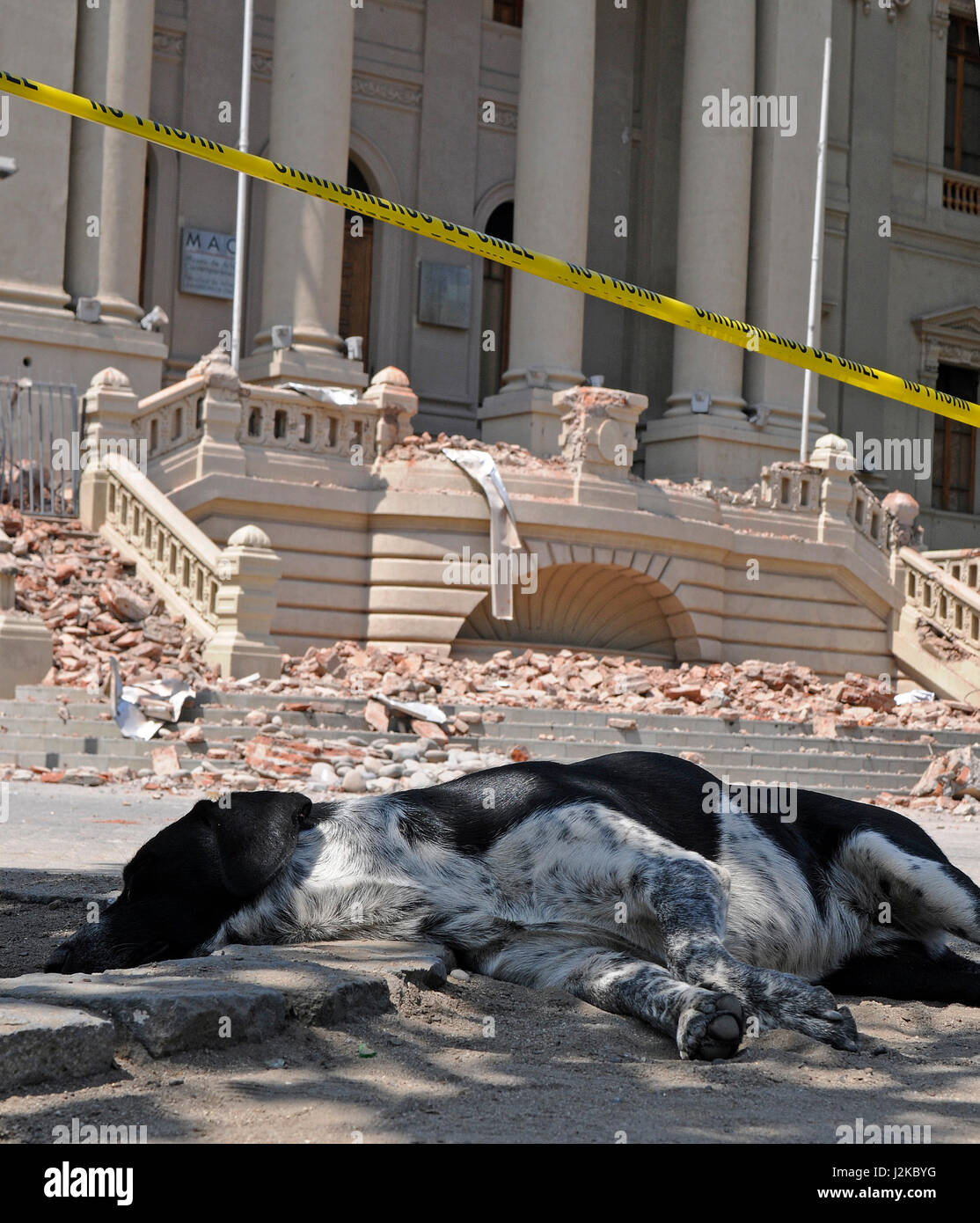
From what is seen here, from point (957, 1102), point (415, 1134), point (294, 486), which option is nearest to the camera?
point (415, 1134)

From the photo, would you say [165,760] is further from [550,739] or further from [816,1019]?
[816,1019]

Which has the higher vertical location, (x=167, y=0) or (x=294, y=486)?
(x=167, y=0)

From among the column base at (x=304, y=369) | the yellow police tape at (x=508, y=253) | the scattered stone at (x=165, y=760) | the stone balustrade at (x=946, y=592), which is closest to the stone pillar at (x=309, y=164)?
the column base at (x=304, y=369)

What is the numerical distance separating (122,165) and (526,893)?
70.5ft

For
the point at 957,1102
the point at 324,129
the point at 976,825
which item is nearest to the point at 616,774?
the point at 957,1102

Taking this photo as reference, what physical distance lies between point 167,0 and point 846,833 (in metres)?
26.1

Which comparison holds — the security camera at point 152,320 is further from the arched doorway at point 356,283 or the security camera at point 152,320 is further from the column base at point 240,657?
the column base at point 240,657

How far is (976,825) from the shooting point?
14250mm

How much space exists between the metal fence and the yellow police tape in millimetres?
16209

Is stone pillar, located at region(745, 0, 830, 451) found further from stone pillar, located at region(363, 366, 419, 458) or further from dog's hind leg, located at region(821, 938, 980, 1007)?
dog's hind leg, located at region(821, 938, 980, 1007)

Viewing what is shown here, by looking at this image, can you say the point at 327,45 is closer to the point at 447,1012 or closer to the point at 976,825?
the point at 976,825

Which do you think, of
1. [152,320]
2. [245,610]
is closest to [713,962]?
[245,610]

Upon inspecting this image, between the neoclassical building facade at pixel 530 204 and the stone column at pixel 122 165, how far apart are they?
41mm

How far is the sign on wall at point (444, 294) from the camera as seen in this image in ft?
98.1
